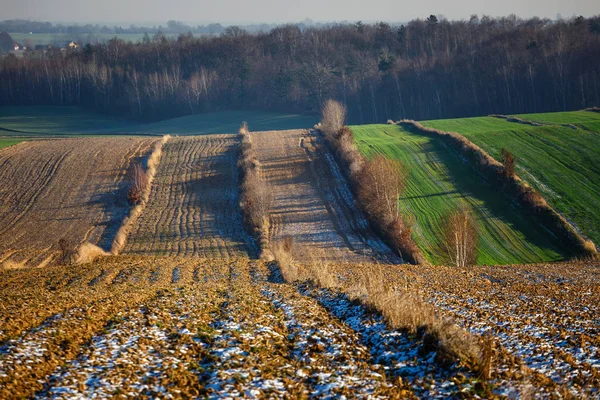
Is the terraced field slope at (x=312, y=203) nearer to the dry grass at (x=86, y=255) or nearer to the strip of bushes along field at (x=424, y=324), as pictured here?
the dry grass at (x=86, y=255)

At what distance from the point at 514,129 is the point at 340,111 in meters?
18.8

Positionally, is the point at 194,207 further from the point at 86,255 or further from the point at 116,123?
the point at 116,123

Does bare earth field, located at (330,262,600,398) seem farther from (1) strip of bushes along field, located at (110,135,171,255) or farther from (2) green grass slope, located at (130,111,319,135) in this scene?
(2) green grass slope, located at (130,111,319,135)

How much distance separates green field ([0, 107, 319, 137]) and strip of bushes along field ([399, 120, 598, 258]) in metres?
36.6

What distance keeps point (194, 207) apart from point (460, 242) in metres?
22.3

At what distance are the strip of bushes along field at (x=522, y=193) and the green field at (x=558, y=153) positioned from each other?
1034mm

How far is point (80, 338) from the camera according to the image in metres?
11.8

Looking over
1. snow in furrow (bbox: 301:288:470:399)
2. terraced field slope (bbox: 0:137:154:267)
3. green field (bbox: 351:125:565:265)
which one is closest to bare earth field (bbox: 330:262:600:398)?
snow in furrow (bbox: 301:288:470:399)

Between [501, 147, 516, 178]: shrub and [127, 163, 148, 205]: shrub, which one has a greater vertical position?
[127, 163, 148, 205]: shrub

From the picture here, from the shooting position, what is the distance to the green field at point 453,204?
115 ft

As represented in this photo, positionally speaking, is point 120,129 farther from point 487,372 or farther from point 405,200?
point 487,372

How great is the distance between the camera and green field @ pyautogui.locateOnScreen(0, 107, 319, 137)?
88.4m

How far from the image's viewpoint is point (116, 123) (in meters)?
101

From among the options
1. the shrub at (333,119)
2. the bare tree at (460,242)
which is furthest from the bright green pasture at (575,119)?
the bare tree at (460,242)
